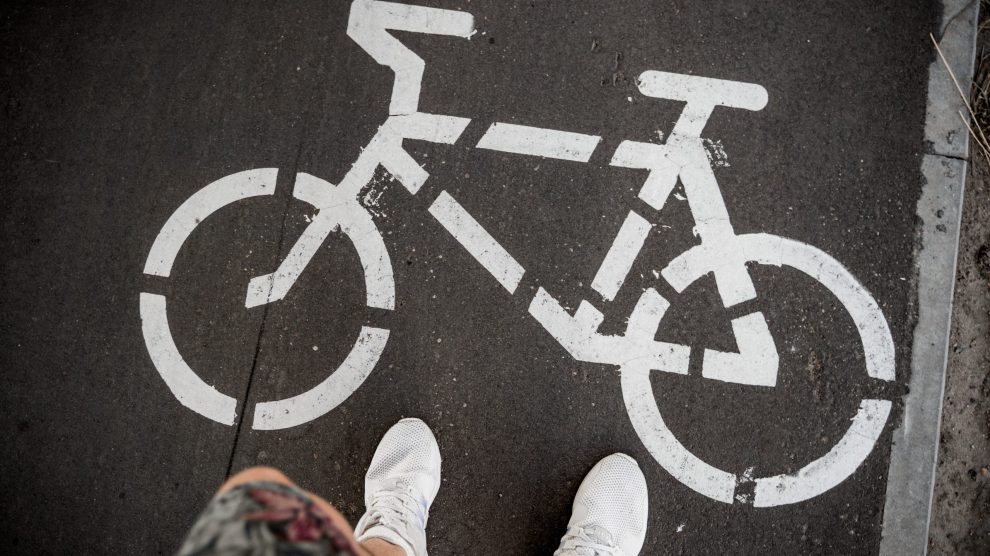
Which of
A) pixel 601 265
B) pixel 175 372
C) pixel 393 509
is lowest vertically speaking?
pixel 393 509

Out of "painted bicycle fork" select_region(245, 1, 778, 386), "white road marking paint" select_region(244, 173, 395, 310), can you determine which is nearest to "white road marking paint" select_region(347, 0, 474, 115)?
"painted bicycle fork" select_region(245, 1, 778, 386)

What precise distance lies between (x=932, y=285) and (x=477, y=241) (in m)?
2.44

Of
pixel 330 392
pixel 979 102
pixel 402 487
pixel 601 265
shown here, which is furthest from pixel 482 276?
pixel 979 102

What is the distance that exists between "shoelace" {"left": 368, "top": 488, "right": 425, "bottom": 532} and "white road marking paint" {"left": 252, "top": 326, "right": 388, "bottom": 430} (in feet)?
1.83

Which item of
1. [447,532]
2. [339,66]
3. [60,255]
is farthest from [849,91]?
[60,255]

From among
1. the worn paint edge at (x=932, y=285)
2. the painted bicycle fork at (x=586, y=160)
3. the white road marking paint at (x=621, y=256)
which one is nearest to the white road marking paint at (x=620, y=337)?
the painted bicycle fork at (x=586, y=160)

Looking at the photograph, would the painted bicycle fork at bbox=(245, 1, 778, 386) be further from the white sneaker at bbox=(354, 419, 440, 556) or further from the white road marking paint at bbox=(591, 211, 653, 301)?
the white sneaker at bbox=(354, 419, 440, 556)

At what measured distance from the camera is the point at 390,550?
103 inches

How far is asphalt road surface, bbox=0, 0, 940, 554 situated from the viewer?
2.93 meters

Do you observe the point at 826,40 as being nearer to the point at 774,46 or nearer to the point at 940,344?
the point at 774,46

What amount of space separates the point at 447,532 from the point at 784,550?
5.76 feet

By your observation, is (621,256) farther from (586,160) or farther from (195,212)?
(195,212)

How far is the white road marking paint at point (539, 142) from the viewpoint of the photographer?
120 inches

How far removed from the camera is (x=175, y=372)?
3.05 meters
